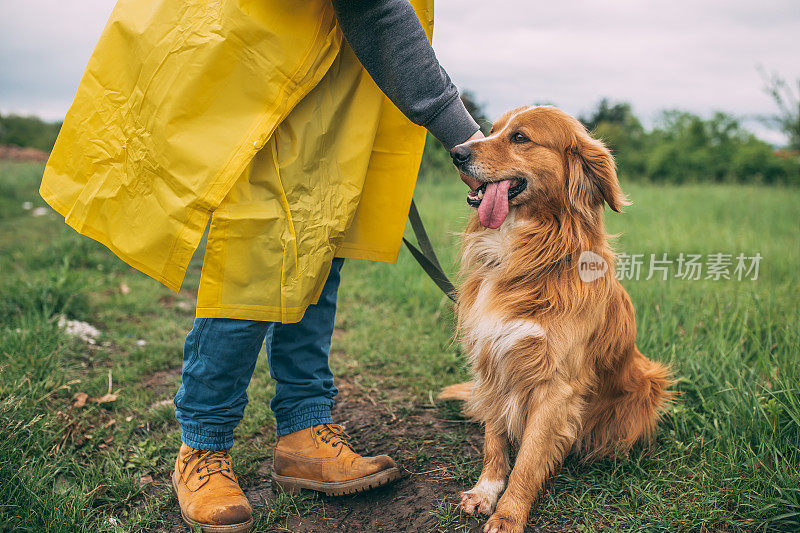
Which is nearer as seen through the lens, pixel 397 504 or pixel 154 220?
pixel 154 220

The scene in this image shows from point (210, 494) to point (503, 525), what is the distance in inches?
40.2

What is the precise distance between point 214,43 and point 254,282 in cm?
69

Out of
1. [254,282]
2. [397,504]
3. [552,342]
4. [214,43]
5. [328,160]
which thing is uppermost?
[214,43]

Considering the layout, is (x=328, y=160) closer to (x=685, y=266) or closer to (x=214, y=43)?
(x=214, y=43)

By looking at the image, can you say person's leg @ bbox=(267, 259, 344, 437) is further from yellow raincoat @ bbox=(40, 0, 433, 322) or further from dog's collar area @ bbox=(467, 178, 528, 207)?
dog's collar area @ bbox=(467, 178, 528, 207)

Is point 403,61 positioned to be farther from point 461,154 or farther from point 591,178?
point 591,178

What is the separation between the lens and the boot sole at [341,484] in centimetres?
208

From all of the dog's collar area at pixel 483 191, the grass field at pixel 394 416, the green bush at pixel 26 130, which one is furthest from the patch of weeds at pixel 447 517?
the green bush at pixel 26 130

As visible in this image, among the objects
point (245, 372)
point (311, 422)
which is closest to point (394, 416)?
point (311, 422)

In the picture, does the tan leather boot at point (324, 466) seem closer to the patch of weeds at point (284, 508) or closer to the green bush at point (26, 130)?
the patch of weeds at point (284, 508)

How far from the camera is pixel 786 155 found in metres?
12.4

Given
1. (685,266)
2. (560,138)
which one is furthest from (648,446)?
(685,266)

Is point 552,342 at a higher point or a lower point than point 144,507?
higher

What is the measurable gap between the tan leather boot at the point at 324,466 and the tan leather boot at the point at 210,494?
0.72 feet
